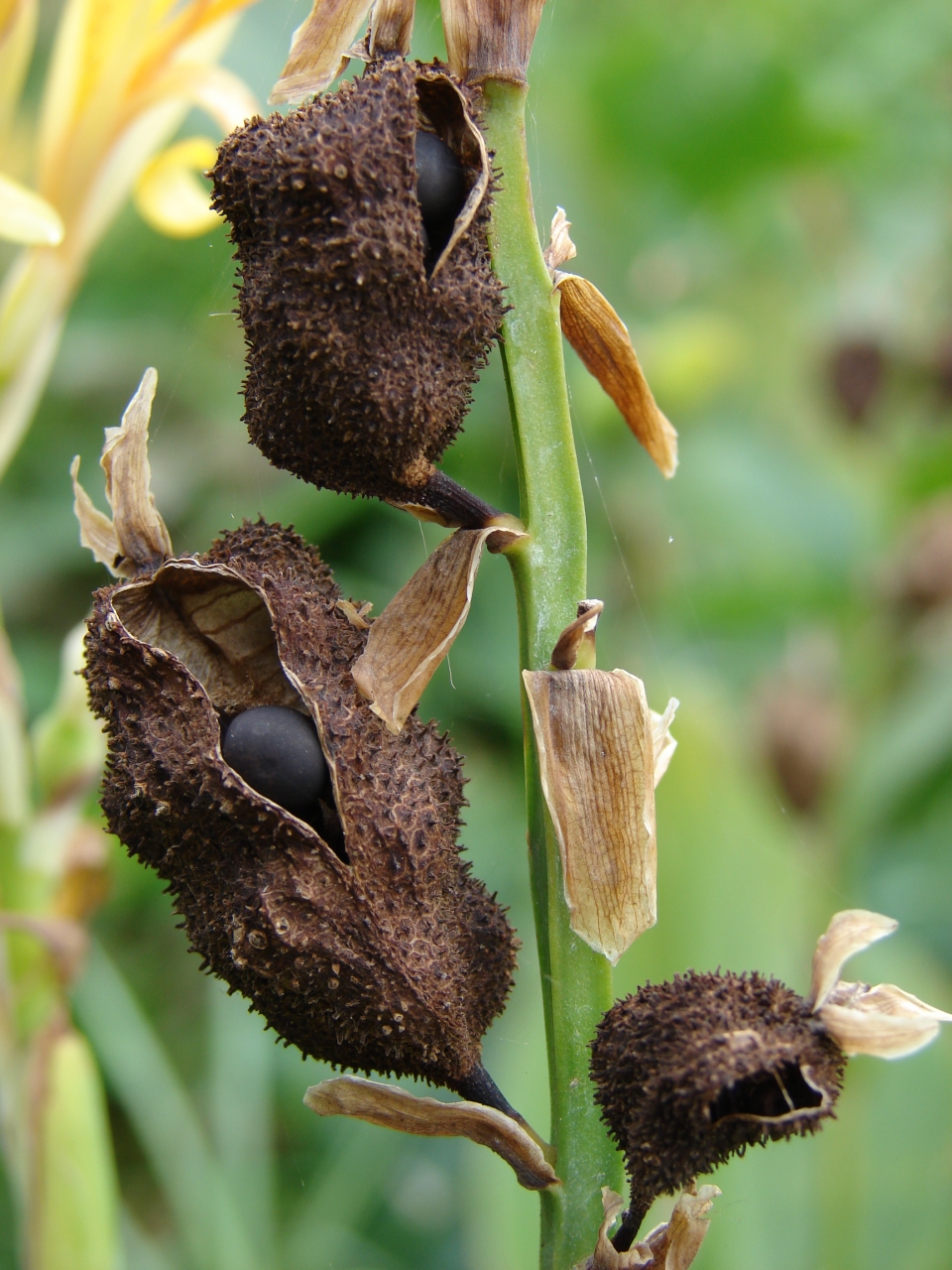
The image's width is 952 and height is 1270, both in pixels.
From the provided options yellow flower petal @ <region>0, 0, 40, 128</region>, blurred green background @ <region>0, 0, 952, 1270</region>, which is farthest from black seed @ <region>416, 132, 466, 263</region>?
blurred green background @ <region>0, 0, 952, 1270</region>

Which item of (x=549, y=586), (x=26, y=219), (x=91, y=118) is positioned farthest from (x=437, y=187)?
(x=91, y=118)

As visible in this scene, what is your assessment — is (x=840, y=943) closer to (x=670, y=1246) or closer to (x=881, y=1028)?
(x=881, y=1028)

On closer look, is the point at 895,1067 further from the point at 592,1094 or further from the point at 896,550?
the point at 592,1094

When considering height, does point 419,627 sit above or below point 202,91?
below

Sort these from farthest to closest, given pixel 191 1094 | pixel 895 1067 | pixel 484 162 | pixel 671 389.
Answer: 1. pixel 671 389
2. pixel 191 1094
3. pixel 895 1067
4. pixel 484 162

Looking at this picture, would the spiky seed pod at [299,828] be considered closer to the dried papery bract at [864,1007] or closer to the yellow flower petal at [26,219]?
the dried papery bract at [864,1007]

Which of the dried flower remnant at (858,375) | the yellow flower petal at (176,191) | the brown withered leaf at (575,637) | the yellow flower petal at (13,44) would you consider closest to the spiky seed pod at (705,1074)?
the brown withered leaf at (575,637)

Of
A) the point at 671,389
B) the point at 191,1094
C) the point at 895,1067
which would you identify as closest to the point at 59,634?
the point at 191,1094
